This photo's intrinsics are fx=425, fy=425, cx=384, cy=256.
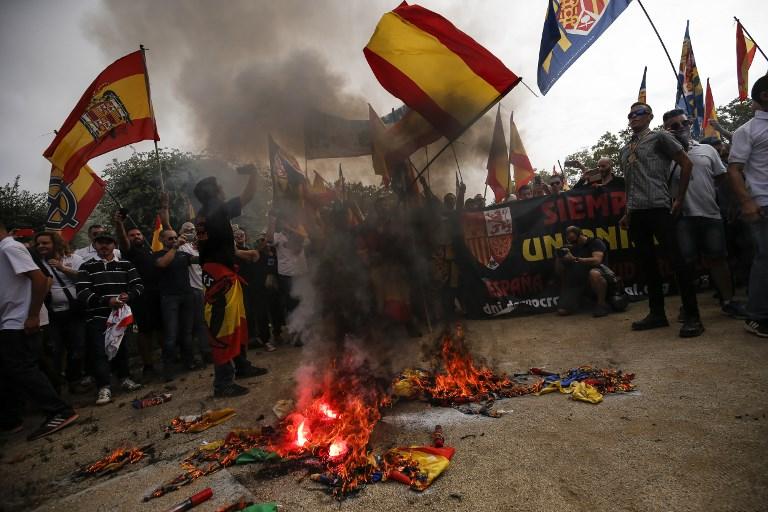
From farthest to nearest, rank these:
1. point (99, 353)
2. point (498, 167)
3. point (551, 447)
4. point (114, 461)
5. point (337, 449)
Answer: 1. point (498, 167)
2. point (99, 353)
3. point (114, 461)
4. point (337, 449)
5. point (551, 447)

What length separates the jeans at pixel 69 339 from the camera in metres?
5.88

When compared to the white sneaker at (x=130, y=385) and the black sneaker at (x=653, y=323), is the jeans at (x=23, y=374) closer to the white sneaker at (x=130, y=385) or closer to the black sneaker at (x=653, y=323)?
the white sneaker at (x=130, y=385)

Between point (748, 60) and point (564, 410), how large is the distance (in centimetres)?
1041

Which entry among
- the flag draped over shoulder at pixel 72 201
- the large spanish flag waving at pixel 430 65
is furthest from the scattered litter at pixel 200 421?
the flag draped over shoulder at pixel 72 201

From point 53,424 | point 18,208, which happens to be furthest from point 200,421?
point 18,208

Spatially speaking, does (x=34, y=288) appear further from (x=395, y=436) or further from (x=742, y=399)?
(x=742, y=399)

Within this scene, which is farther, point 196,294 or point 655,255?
point 196,294

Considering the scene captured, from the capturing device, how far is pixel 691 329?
14.4 feet

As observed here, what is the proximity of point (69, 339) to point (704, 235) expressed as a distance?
8406 millimetres

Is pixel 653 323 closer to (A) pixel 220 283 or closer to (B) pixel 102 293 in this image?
(A) pixel 220 283

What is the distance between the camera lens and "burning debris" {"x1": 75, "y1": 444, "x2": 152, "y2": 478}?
3.30 meters

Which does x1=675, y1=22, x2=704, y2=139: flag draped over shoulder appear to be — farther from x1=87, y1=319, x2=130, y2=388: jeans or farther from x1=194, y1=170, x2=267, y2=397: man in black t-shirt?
x1=87, y1=319, x2=130, y2=388: jeans

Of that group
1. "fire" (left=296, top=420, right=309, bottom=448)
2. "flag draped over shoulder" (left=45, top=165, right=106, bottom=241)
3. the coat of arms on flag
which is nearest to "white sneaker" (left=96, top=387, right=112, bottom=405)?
"flag draped over shoulder" (left=45, top=165, right=106, bottom=241)

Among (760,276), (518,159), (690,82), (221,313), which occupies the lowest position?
(760,276)
